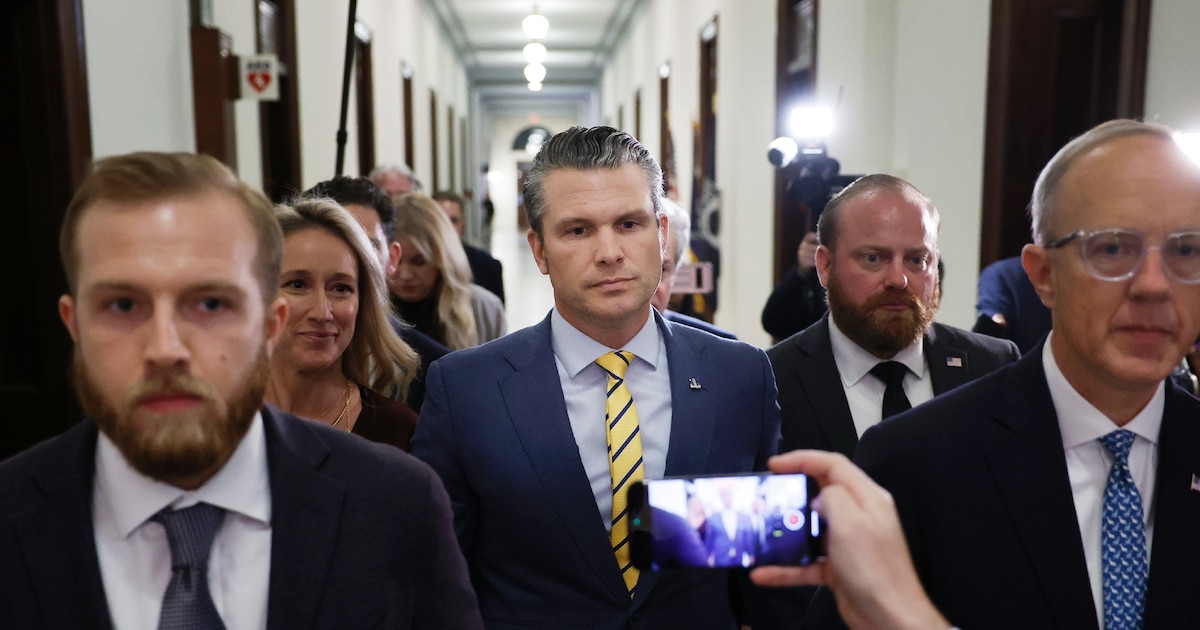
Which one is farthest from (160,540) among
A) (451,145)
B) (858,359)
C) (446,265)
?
(451,145)

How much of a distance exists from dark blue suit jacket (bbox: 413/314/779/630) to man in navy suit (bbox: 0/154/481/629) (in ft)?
1.81

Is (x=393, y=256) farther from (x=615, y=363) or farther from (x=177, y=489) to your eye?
Result: (x=177, y=489)

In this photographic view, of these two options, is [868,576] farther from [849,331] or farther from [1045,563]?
[849,331]

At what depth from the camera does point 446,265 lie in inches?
157

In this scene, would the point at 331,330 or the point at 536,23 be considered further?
the point at 536,23

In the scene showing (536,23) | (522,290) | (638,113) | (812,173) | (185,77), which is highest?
(536,23)

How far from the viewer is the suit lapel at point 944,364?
2445 millimetres

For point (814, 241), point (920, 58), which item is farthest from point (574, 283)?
point (920, 58)

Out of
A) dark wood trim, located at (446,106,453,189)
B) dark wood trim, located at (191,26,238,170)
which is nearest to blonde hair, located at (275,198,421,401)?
dark wood trim, located at (191,26,238,170)

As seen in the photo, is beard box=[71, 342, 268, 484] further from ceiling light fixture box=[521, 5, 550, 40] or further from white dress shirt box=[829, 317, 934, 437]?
ceiling light fixture box=[521, 5, 550, 40]

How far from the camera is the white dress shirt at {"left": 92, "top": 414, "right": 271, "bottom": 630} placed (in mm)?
1208

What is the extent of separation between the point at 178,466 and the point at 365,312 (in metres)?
1.43

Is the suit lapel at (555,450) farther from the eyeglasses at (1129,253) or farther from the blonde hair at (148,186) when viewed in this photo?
the eyeglasses at (1129,253)

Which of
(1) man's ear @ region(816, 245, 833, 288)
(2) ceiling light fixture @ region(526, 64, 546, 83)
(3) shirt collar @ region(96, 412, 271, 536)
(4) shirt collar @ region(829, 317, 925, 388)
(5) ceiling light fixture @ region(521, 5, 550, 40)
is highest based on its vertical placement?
(2) ceiling light fixture @ region(526, 64, 546, 83)
